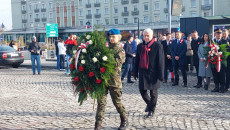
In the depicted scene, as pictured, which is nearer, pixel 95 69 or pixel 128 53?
pixel 95 69

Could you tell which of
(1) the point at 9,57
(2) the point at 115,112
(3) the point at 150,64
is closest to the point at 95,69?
(3) the point at 150,64

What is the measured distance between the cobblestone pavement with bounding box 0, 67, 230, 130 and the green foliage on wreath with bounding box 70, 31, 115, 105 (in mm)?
942

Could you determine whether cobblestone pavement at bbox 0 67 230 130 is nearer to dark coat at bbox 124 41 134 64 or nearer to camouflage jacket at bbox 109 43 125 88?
camouflage jacket at bbox 109 43 125 88

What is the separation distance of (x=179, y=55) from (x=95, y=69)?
6.21 m

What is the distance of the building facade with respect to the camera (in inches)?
2469

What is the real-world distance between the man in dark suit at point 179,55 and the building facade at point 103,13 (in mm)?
44890

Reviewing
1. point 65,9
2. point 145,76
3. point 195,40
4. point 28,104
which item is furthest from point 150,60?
point 65,9

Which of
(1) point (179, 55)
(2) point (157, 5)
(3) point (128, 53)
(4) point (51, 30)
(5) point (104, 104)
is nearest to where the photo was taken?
(5) point (104, 104)

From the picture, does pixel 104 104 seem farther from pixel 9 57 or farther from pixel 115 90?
pixel 9 57

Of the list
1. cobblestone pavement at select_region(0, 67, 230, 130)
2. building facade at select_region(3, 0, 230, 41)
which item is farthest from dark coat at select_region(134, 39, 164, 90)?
building facade at select_region(3, 0, 230, 41)

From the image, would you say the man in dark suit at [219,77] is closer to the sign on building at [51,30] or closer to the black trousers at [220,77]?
the black trousers at [220,77]

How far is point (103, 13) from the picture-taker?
77.1 m

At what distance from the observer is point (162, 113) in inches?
278

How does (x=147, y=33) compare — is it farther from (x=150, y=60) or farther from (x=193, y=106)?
(x=193, y=106)
